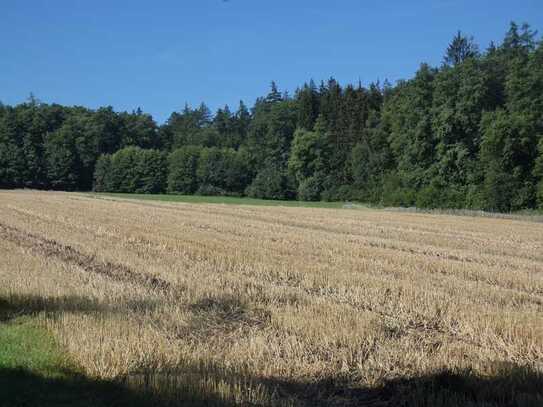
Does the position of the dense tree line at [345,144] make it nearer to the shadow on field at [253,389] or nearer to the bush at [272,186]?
the bush at [272,186]

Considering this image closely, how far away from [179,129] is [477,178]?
327ft

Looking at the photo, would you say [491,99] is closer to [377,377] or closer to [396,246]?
[396,246]

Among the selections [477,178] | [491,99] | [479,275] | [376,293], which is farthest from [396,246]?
[491,99]

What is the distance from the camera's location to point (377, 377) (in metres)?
6.13

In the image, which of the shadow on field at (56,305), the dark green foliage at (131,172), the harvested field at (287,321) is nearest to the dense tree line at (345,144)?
the dark green foliage at (131,172)

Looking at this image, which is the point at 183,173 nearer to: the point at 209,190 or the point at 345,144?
the point at 209,190

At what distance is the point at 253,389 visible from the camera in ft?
18.0

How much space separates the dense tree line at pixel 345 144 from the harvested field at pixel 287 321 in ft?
145

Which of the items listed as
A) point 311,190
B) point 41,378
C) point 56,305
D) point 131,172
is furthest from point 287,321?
point 131,172

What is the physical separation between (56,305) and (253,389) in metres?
4.75

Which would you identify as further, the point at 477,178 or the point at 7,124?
the point at 7,124

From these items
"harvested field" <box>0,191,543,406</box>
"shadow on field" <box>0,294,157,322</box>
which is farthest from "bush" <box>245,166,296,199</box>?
"shadow on field" <box>0,294,157,322</box>

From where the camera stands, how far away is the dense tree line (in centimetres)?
5809

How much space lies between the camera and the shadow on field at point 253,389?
5.33 metres
